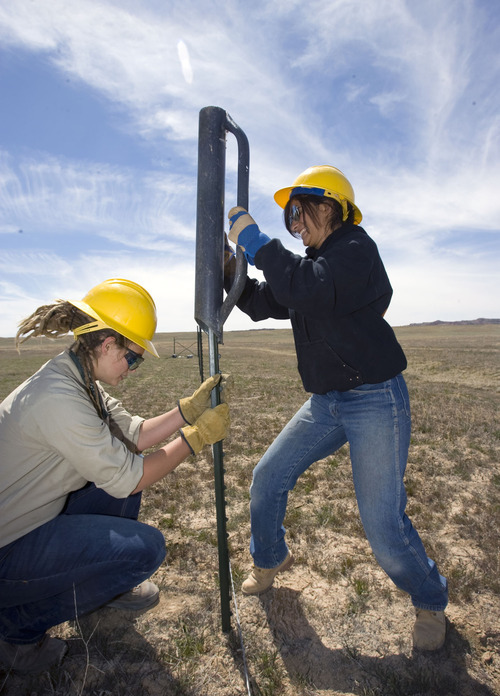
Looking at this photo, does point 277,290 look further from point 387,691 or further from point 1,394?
point 1,394

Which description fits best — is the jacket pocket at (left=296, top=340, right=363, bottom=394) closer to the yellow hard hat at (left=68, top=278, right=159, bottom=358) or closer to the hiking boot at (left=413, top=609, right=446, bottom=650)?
the yellow hard hat at (left=68, top=278, right=159, bottom=358)

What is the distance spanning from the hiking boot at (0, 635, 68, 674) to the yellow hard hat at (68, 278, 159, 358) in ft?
5.65

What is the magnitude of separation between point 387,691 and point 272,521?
1.00 metres

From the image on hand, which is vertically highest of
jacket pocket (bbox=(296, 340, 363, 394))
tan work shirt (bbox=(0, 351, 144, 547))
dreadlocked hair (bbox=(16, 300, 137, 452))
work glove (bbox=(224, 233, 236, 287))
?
work glove (bbox=(224, 233, 236, 287))

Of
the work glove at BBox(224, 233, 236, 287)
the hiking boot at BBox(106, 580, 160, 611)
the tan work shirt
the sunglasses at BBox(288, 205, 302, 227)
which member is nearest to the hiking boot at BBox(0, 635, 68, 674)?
the hiking boot at BBox(106, 580, 160, 611)

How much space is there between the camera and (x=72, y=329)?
2.18m

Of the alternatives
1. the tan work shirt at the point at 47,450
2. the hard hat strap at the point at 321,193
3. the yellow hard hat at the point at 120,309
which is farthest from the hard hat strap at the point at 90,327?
the hard hat strap at the point at 321,193

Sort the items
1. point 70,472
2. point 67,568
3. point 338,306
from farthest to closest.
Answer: point 70,472
point 67,568
point 338,306

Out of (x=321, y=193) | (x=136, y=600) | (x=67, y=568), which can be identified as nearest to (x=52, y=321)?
(x=67, y=568)

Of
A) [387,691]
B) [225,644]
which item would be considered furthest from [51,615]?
[387,691]

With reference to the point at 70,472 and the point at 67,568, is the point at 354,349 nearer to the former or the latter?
the point at 70,472

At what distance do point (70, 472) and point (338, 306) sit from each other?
169 cm

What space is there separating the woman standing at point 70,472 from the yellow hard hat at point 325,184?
3.61ft

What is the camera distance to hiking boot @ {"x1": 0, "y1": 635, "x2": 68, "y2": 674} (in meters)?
2.14
